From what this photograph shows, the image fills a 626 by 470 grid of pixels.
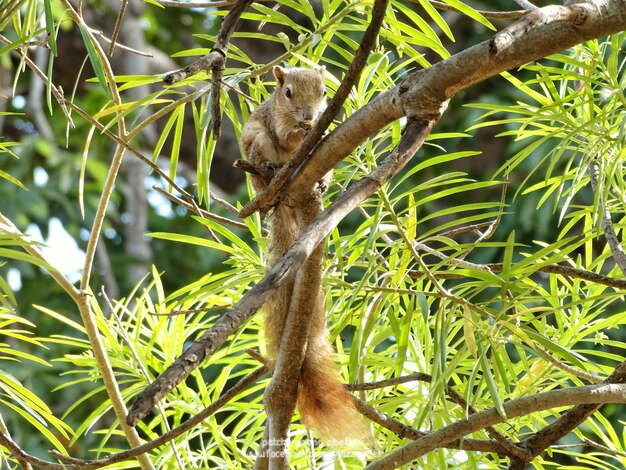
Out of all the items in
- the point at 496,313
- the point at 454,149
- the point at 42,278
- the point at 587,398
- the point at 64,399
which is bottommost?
the point at 587,398

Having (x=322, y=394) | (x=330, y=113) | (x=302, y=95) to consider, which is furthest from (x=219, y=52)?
(x=302, y=95)

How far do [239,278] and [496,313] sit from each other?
31cm

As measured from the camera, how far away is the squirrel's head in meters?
1.42

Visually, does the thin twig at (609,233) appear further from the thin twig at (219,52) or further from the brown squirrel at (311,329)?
the thin twig at (219,52)

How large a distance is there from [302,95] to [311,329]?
1.76ft

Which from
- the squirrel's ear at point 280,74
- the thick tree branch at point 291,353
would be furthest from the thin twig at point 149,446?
the squirrel's ear at point 280,74

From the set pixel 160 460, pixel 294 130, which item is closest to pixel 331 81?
pixel 294 130

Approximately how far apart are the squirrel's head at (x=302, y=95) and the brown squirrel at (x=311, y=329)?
0.03 metres

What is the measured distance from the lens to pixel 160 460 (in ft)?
3.89

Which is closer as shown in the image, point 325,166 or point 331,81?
point 325,166

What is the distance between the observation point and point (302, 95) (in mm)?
1459

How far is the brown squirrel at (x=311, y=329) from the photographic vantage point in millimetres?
992

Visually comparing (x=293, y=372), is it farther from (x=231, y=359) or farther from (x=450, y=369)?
(x=231, y=359)

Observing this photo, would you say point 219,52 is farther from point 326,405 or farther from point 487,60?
point 326,405
